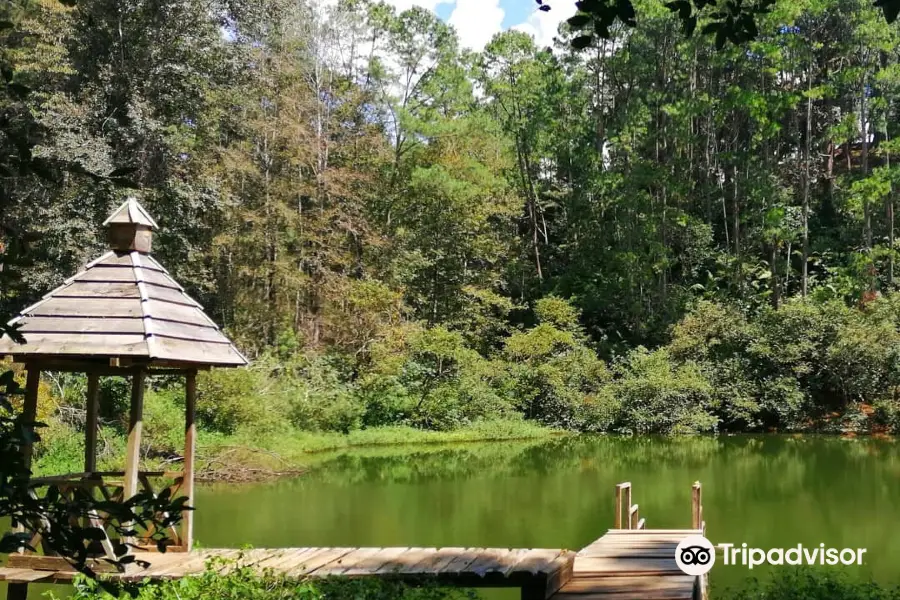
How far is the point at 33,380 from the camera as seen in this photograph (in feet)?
16.4

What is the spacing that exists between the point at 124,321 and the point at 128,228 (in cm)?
84

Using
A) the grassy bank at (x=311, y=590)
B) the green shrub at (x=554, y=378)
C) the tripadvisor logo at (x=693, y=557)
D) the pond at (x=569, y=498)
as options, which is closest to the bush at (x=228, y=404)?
the pond at (x=569, y=498)

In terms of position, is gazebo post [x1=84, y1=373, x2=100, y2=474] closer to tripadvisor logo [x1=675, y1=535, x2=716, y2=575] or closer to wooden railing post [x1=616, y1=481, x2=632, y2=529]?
tripadvisor logo [x1=675, y1=535, x2=716, y2=575]

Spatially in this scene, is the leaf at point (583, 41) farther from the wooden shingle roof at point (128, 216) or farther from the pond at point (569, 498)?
the pond at point (569, 498)

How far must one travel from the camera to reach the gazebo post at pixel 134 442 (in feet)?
16.7

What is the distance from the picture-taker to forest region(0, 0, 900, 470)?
14414 millimetres

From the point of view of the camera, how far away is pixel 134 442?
5.23 m

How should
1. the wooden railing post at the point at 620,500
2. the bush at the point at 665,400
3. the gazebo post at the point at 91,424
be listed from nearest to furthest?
the gazebo post at the point at 91,424 → the wooden railing post at the point at 620,500 → the bush at the point at 665,400

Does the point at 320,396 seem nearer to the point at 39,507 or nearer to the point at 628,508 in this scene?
the point at 628,508

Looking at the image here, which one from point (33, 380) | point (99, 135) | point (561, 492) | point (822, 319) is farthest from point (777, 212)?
point (33, 380)

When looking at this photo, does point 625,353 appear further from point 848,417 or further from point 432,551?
point 432,551

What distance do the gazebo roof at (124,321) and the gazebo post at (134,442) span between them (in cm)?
21

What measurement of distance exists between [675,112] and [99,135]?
511 inches

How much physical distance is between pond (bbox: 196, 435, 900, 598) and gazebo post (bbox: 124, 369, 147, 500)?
277 centimetres
